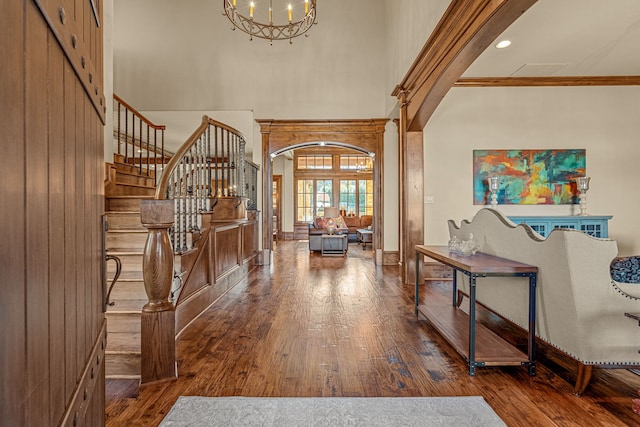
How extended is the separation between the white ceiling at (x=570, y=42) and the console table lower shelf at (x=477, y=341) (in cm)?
313

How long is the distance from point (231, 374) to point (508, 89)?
18.1 feet

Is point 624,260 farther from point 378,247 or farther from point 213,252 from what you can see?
point 378,247

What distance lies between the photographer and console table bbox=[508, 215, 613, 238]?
4840 mm

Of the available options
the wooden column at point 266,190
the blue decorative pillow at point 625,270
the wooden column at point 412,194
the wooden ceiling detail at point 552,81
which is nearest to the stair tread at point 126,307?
the blue decorative pillow at point 625,270

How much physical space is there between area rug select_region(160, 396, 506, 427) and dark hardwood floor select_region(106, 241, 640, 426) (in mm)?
79

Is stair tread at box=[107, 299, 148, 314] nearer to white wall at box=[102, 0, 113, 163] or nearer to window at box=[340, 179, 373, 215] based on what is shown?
white wall at box=[102, 0, 113, 163]

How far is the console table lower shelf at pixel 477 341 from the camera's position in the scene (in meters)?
2.16

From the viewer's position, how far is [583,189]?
484cm

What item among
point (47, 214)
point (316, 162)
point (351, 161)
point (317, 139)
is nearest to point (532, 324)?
point (47, 214)

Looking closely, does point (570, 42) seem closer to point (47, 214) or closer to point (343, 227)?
point (47, 214)

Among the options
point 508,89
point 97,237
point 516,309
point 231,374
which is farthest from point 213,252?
point 508,89

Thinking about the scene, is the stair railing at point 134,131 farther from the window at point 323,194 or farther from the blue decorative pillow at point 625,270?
the window at point 323,194

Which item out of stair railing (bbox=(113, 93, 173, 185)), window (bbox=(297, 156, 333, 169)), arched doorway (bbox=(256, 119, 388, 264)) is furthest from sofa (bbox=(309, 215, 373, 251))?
stair railing (bbox=(113, 93, 173, 185))

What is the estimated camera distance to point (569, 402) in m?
1.88
